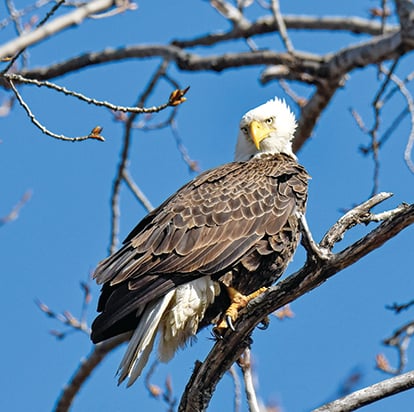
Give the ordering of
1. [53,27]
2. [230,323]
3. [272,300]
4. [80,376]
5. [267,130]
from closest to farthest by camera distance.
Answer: [272,300], [53,27], [230,323], [267,130], [80,376]

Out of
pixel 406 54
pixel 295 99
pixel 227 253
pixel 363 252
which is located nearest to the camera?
pixel 363 252

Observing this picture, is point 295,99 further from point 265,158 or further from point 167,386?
point 167,386

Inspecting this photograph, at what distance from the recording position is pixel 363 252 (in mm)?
5020

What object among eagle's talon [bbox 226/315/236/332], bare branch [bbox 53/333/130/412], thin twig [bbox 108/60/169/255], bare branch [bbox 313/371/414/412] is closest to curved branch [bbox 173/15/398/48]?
thin twig [bbox 108/60/169/255]

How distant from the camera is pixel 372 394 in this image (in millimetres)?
5074

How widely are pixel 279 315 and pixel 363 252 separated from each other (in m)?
3.25

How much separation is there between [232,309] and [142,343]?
588 mm

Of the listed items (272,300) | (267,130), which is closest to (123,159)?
(267,130)

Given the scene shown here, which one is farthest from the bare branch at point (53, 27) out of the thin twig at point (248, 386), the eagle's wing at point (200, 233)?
the thin twig at point (248, 386)

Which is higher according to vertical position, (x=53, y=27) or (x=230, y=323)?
(x=53, y=27)

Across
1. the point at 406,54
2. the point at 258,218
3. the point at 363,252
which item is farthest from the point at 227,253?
the point at 406,54

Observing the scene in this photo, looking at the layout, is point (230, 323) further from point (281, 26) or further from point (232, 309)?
point (281, 26)

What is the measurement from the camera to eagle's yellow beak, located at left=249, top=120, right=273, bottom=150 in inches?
288

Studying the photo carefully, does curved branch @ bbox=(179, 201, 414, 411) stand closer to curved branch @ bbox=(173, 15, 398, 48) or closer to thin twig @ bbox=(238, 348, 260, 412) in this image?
thin twig @ bbox=(238, 348, 260, 412)
